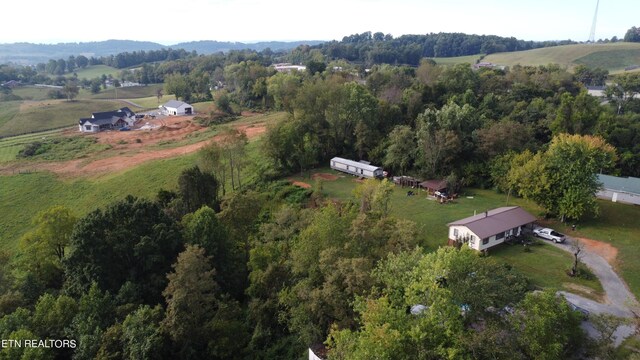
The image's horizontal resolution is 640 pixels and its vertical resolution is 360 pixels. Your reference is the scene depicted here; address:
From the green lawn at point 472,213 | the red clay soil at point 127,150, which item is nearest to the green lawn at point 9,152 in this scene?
the red clay soil at point 127,150

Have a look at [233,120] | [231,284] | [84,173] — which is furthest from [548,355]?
[233,120]

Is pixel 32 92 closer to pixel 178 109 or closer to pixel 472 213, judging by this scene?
pixel 178 109

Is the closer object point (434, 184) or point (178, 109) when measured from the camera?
point (434, 184)

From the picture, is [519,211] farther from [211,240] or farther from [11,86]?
[11,86]

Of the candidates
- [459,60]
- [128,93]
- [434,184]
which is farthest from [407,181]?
[459,60]

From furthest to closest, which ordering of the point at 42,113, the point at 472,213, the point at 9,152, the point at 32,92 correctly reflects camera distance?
the point at 32,92
the point at 42,113
the point at 9,152
the point at 472,213

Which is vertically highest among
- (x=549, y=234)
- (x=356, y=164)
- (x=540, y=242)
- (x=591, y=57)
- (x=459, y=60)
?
(x=591, y=57)

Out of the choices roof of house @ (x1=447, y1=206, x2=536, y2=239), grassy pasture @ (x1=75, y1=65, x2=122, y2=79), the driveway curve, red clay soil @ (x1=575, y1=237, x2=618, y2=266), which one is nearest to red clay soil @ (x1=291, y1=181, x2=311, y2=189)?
roof of house @ (x1=447, y1=206, x2=536, y2=239)

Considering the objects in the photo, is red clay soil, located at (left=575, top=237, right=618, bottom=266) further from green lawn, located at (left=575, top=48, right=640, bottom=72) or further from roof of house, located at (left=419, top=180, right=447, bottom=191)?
green lawn, located at (left=575, top=48, right=640, bottom=72)
